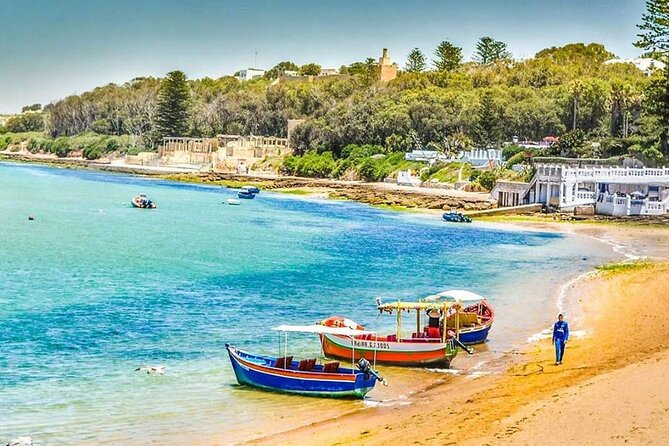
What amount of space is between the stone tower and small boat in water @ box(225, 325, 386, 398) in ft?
416

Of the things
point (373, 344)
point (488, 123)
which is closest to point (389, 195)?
point (488, 123)

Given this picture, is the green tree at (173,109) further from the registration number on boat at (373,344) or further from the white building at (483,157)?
the registration number on boat at (373,344)

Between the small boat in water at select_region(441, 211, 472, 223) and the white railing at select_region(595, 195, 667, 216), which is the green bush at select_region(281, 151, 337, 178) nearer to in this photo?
the small boat in water at select_region(441, 211, 472, 223)

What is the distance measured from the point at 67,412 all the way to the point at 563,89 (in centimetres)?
8670

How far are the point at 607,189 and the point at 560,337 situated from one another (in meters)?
42.2

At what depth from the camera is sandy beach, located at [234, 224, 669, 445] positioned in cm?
1421

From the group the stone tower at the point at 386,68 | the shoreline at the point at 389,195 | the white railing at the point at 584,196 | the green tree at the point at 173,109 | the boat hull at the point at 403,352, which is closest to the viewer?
the boat hull at the point at 403,352

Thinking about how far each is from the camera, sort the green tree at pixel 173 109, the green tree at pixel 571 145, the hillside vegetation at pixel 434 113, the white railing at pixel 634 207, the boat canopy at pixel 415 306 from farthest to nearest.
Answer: the green tree at pixel 173 109
the hillside vegetation at pixel 434 113
the green tree at pixel 571 145
the white railing at pixel 634 207
the boat canopy at pixel 415 306

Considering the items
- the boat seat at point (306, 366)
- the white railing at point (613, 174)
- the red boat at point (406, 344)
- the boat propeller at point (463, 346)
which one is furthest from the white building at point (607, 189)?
the boat seat at point (306, 366)

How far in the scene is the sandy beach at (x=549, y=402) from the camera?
46.6 ft

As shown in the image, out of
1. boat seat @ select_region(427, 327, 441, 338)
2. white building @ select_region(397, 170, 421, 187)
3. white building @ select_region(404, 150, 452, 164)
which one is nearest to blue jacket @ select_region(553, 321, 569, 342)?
boat seat @ select_region(427, 327, 441, 338)

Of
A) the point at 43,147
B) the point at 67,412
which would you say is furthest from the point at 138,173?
the point at 67,412

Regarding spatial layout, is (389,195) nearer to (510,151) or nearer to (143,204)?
(510,151)

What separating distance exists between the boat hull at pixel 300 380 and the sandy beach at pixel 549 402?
74 cm
